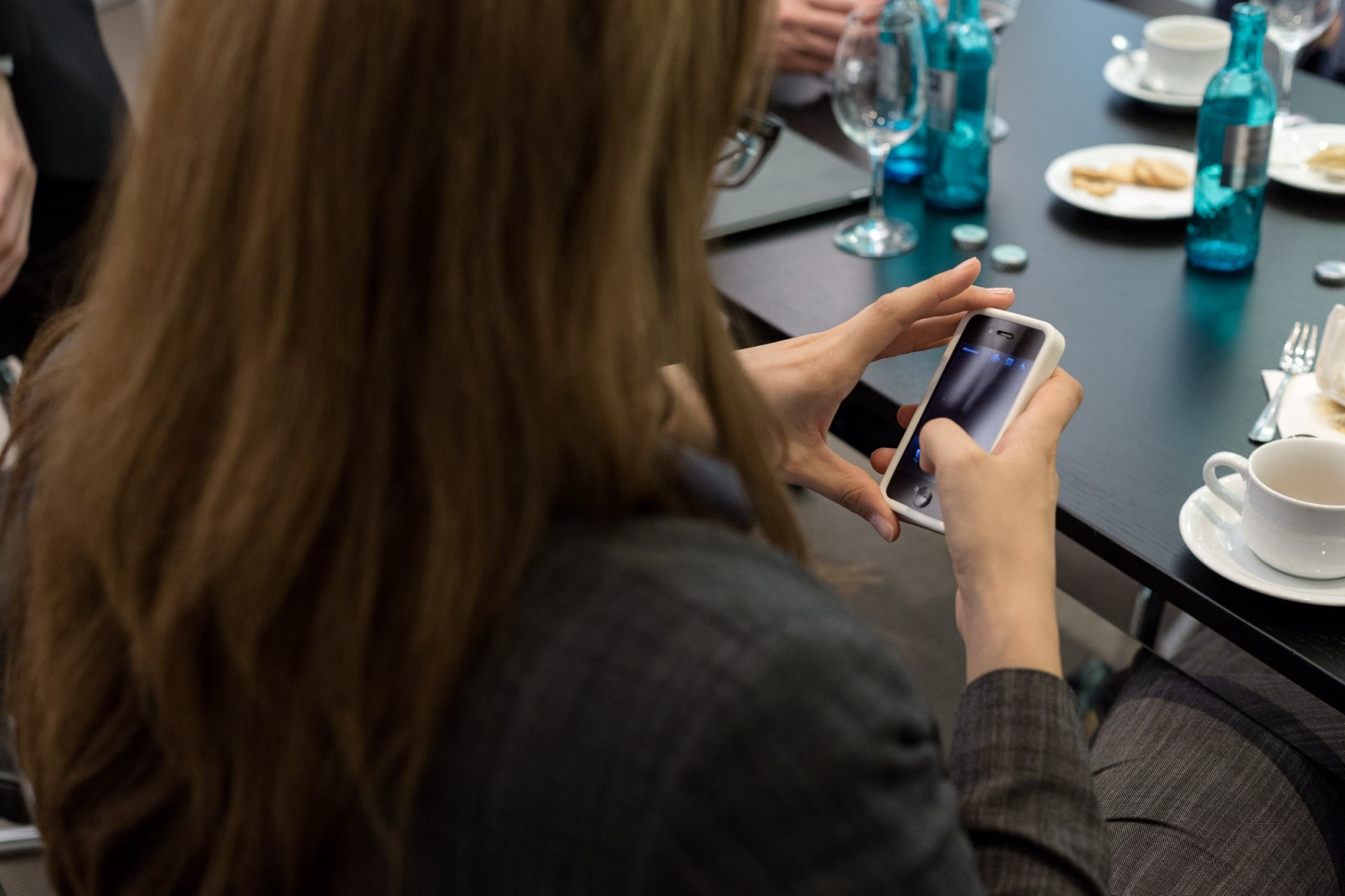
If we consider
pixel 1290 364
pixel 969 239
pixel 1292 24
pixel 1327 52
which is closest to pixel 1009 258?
pixel 969 239

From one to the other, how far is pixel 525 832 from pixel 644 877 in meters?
0.05

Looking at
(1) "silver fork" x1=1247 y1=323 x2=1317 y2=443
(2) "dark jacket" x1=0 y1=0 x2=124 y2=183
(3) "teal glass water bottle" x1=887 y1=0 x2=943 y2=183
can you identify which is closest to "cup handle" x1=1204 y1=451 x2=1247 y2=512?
(1) "silver fork" x1=1247 y1=323 x2=1317 y2=443

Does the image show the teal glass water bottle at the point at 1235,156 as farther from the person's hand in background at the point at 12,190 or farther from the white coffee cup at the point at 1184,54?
the person's hand in background at the point at 12,190

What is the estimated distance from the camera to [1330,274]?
1198 millimetres

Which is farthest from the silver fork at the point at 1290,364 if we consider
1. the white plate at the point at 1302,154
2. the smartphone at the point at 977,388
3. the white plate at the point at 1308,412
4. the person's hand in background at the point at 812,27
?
the person's hand in background at the point at 812,27

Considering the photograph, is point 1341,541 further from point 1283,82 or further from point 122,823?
point 1283,82

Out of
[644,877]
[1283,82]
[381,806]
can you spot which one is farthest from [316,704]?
[1283,82]

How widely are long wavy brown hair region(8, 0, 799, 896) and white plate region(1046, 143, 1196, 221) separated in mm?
909

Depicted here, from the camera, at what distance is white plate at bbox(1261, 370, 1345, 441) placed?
0.99 m

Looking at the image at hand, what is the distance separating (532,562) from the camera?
0.50 metres

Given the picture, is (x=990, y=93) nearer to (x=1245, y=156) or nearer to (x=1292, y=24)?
(x=1245, y=156)

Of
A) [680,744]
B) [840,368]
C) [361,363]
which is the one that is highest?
[361,363]

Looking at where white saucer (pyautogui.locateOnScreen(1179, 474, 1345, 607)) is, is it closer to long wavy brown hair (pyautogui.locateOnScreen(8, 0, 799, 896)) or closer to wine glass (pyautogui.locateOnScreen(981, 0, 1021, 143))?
long wavy brown hair (pyautogui.locateOnScreen(8, 0, 799, 896))

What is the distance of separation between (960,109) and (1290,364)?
0.48 metres
